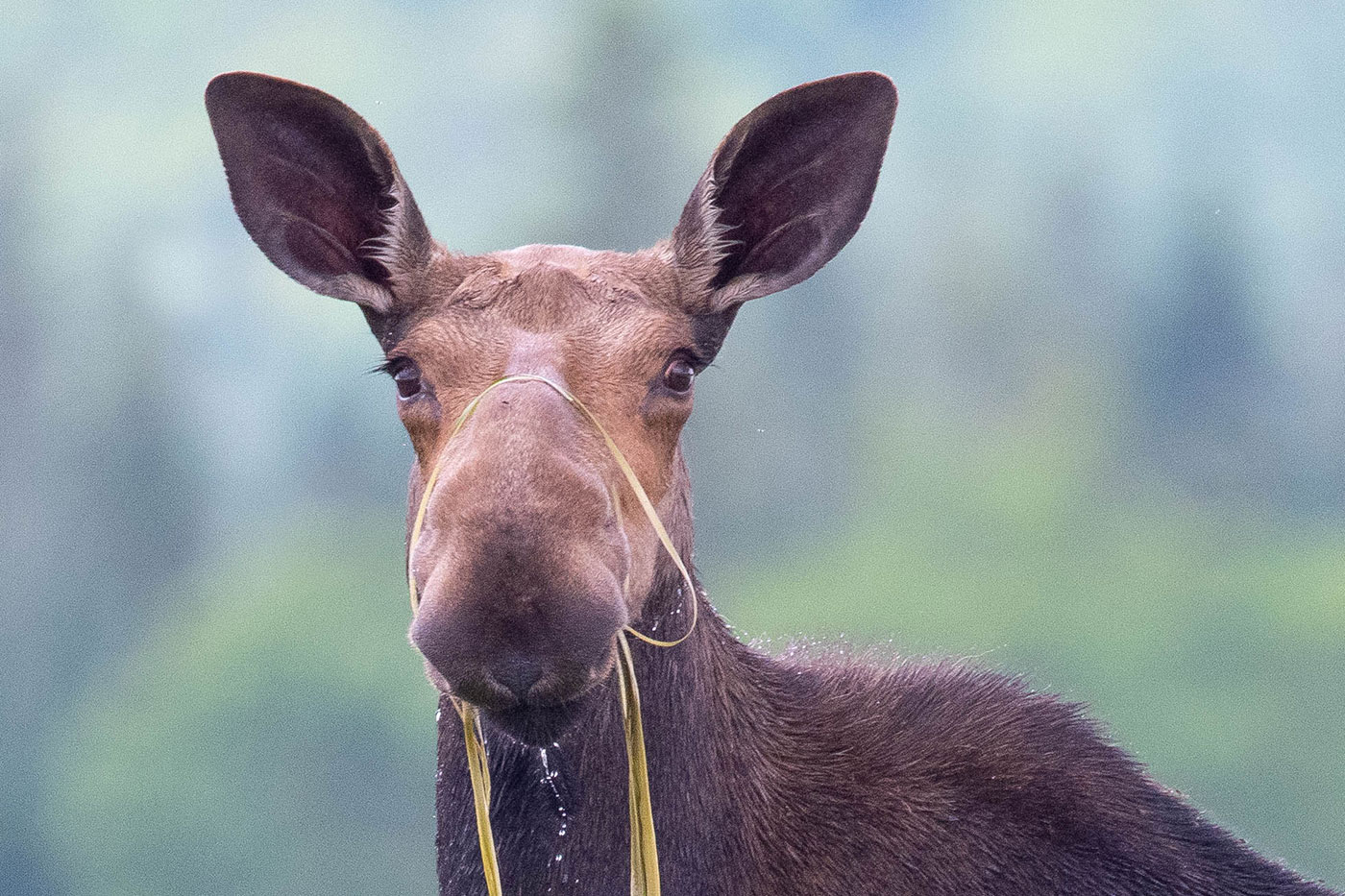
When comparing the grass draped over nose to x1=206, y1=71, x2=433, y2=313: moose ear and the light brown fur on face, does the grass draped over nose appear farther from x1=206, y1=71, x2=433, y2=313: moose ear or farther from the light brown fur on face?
x1=206, y1=71, x2=433, y2=313: moose ear

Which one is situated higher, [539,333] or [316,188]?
[316,188]

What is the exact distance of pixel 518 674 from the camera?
3.07 meters

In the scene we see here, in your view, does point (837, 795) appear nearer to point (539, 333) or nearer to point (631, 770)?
point (631, 770)

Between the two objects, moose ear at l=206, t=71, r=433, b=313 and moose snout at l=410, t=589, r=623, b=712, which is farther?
moose ear at l=206, t=71, r=433, b=313

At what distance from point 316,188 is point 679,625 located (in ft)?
6.16

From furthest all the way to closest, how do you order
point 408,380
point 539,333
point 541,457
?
1. point 408,380
2. point 539,333
3. point 541,457

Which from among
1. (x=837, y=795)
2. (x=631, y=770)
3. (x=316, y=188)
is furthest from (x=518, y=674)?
(x=316, y=188)

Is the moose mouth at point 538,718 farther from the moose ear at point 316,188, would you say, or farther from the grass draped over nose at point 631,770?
the moose ear at point 316,188

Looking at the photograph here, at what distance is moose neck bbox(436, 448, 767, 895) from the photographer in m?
3.98

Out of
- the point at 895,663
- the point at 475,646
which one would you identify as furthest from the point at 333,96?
the point at 895,663

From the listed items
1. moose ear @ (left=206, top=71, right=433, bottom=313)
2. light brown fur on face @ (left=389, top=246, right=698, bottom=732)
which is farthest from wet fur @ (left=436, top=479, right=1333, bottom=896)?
moose ear @ (left=206, top=71, right=433, bottom=313)

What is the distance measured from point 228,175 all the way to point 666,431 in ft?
5.51

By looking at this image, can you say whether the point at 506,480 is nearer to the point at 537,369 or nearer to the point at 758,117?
the point at 537,369

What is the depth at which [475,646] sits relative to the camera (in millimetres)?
3047
